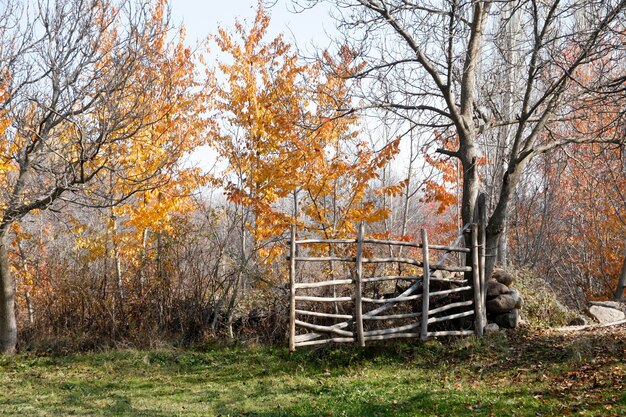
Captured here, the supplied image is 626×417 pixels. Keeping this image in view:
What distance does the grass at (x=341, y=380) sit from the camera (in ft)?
21.9

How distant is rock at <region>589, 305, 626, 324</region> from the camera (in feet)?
34.5

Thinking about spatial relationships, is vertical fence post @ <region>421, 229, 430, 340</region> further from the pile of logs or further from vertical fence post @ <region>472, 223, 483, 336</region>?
the pile of logs

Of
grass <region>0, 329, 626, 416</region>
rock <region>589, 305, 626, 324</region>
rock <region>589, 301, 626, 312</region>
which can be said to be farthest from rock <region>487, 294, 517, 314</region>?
rock <region>589, 301, 626, 312</region>

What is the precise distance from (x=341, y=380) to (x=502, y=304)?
343cm

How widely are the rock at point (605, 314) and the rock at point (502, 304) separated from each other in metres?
1.84

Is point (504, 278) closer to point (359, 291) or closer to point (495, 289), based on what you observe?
point (495, 289)

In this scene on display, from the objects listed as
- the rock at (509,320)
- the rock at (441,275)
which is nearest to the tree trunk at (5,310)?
the rock at (441,275)

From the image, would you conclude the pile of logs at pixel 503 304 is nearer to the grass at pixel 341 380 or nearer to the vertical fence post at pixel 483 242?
the vertical fence post at pixel 483 242

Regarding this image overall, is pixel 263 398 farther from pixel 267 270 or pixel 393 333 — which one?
pixel 267 270

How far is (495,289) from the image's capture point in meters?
10.2

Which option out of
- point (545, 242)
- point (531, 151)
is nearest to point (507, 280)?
point (531, 151)

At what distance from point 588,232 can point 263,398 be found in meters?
15.1

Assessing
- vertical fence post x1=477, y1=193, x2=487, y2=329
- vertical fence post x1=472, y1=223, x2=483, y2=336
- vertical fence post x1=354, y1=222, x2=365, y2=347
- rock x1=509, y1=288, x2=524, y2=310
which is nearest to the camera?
vertical fence post x1=354, y1=222, x2=365, y2=347

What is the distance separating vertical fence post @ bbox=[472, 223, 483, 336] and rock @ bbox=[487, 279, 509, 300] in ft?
1.62
